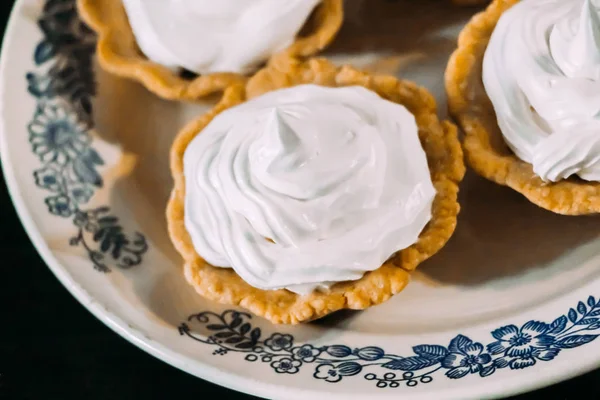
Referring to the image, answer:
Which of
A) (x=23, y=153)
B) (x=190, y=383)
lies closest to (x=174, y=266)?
(x=190, y=383)

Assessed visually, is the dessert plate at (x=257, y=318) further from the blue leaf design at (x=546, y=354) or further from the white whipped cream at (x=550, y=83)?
the white whipped cream at (x=550, y=83)

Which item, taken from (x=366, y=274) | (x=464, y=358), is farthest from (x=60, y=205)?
(x=464, y=358)

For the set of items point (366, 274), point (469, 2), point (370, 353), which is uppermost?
point (469, 2)

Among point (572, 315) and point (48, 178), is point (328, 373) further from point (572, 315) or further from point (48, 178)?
point (48, 178)

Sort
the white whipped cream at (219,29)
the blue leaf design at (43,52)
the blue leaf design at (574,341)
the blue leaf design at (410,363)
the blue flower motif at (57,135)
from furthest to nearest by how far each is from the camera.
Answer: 1. the blue leaf design at (43,52)
2. the blue flower motif at (57,135)
3. the white whipped cream at (219,29)
4. the blue leaf design at (410,363)
5. the blue leaf design at (574,341)

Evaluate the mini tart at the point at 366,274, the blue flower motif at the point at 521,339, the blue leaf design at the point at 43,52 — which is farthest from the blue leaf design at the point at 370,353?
the blue leaf design at the point at 43,52

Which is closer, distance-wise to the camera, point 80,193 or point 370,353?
point 370,353

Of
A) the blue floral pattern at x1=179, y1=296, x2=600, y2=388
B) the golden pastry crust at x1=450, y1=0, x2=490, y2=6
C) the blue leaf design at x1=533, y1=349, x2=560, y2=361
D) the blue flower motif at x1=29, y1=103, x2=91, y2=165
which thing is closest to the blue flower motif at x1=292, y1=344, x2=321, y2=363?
the blue floral pattern at x1=179, y1=296, x2=600, y2=388
